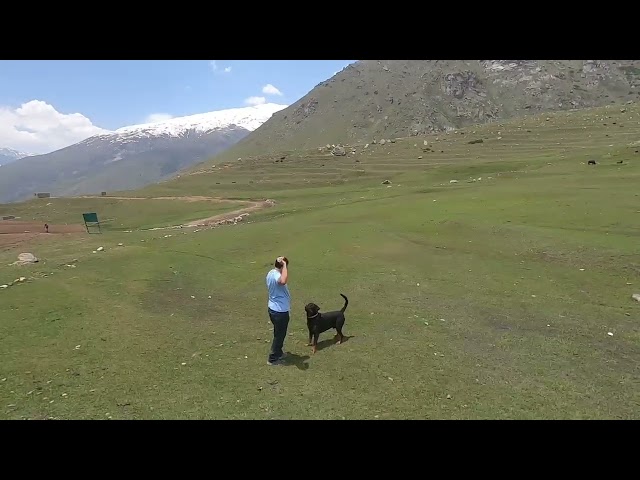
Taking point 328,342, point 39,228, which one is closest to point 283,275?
point 328,342

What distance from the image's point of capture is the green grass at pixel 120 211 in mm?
44794

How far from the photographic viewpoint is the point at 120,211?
173 feet

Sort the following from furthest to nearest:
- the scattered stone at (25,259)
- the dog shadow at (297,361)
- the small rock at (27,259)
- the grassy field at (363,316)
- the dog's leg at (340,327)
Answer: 1. the small rock at (27,259)
2. the scattered stone at (25,259)
3. the dog's leg at (340,327)
4. the dog shadow at (297,361)
5. the grassy field at (363,316)

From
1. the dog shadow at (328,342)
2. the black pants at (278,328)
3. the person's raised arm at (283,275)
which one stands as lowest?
the dog shadow at (328,342)

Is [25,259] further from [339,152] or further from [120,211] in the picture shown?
[339,152]

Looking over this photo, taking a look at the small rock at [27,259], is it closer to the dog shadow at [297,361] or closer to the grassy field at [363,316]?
the grassy field at [363,316]

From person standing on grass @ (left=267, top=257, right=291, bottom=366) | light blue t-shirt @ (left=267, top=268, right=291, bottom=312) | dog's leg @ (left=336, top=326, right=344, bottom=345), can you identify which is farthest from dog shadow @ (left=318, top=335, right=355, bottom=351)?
light blue t-shirt @ (left=267, top=268, right=291, bottom=312)

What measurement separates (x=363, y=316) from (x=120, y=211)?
151 feet

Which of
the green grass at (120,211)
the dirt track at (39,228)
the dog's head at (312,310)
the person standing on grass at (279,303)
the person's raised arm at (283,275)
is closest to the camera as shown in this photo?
the person's raised arm at (283,275)

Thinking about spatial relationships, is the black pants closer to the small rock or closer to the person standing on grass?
the person standing on grass

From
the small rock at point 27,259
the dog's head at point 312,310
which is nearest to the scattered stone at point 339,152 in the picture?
the small rock at point 27,259

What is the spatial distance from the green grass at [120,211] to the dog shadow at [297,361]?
1250 inches
